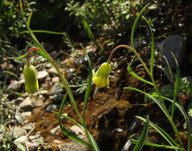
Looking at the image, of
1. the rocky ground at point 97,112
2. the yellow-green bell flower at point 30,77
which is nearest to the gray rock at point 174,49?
the rocky ground at point 97,112

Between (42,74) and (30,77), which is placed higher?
(30,77)

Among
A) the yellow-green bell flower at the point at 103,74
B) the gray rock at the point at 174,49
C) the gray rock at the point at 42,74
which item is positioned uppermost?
the yellow-green bell flower at the point at 103,74

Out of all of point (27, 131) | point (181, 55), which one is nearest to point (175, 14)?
point (181, 55)

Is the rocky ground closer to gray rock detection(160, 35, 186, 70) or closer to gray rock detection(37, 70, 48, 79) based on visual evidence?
gray rock detection(160, 35, 186, 70)

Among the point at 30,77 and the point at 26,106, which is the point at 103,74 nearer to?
the point at 30,77

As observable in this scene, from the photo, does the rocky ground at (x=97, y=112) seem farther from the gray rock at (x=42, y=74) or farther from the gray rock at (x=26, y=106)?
the gray rock at (x=42, y=74)

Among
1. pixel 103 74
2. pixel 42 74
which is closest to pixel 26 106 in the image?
pixel 42 74

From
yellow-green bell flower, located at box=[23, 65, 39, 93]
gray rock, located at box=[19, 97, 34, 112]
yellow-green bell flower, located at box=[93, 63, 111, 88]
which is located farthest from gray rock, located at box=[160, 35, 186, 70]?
gray rock, located at box=[19, 97, 34, 112]

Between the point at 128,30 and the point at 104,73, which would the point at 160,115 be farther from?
the point at 128,30

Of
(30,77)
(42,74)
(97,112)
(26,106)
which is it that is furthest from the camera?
(42,74)
